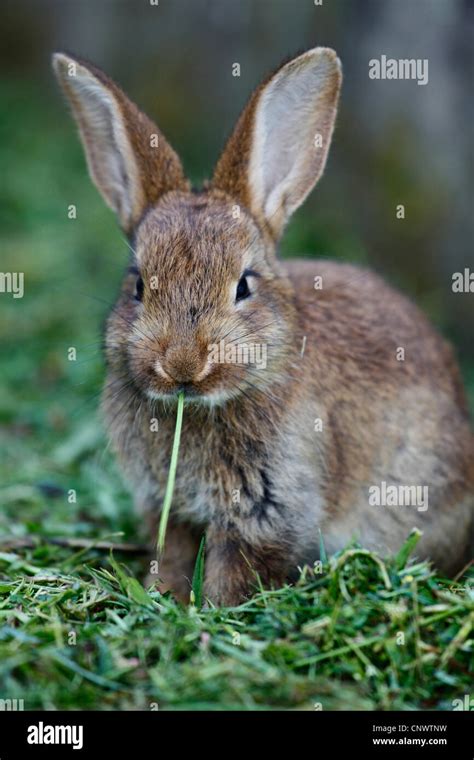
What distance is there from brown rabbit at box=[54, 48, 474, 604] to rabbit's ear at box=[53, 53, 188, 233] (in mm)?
11

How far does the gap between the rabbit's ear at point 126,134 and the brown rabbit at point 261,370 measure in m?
0.01

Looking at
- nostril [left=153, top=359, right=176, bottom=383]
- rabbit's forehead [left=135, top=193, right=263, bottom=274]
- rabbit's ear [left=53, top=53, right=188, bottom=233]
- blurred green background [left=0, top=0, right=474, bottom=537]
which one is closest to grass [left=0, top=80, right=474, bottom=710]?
blurred green background [left=0, top=0, right=474, bottom=537]

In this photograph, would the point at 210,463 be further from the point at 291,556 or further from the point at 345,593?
the point at 345,593

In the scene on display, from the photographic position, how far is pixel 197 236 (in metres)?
5.50

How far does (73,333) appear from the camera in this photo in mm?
9766

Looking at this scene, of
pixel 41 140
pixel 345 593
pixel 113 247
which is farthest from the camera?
pixel 41 140

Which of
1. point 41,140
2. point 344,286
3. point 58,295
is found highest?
point 41,140

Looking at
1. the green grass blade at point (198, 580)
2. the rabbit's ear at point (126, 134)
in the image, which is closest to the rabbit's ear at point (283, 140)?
the rabbit's ear at point (126, 134)

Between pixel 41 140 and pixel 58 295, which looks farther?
pixel 41 140

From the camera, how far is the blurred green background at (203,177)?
Result: 317 inches
